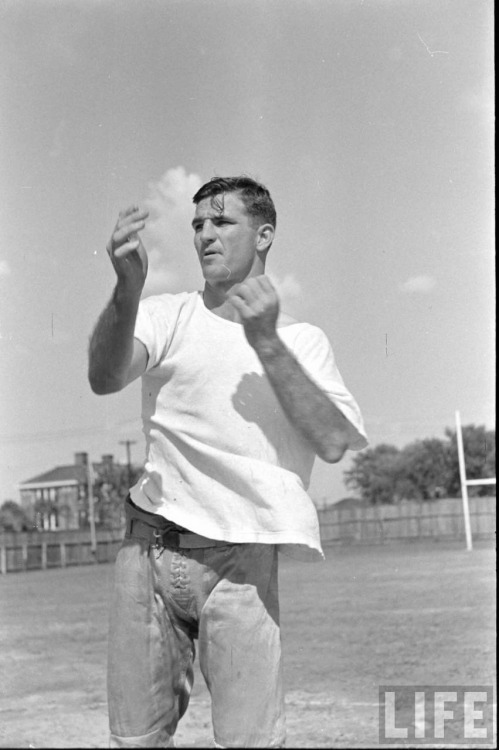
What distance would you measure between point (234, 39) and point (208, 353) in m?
0.89

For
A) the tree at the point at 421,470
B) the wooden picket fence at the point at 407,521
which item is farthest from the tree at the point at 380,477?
the wooden picket fence at the point at 407,521

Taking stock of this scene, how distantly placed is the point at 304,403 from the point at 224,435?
0.18m

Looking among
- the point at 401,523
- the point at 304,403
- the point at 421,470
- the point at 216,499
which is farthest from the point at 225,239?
the point at 421,470

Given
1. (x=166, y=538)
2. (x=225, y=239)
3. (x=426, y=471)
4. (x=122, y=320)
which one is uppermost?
(x=225, y=239)

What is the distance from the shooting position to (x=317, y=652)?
7.10m

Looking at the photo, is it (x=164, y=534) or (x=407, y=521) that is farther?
(x=407, y=521)

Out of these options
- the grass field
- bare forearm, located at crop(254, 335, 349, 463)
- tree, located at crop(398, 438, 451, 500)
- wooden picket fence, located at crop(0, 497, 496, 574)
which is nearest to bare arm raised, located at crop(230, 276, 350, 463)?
bare forearm, located at crop(254, 335, 349, 463)

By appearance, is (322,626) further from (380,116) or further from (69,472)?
(69,472)

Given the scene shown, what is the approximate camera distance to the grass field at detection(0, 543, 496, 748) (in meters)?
4.45

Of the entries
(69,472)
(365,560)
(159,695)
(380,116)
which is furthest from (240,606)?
(69,472)

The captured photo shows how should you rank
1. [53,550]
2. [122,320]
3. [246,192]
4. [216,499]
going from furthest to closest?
[53,550] → [246,192] → [216,499] → [122,320]

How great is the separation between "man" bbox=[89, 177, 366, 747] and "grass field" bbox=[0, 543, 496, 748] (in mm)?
752

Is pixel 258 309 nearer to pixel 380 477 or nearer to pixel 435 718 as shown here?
pixel 435 718

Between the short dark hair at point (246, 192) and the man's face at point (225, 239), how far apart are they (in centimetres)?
1
